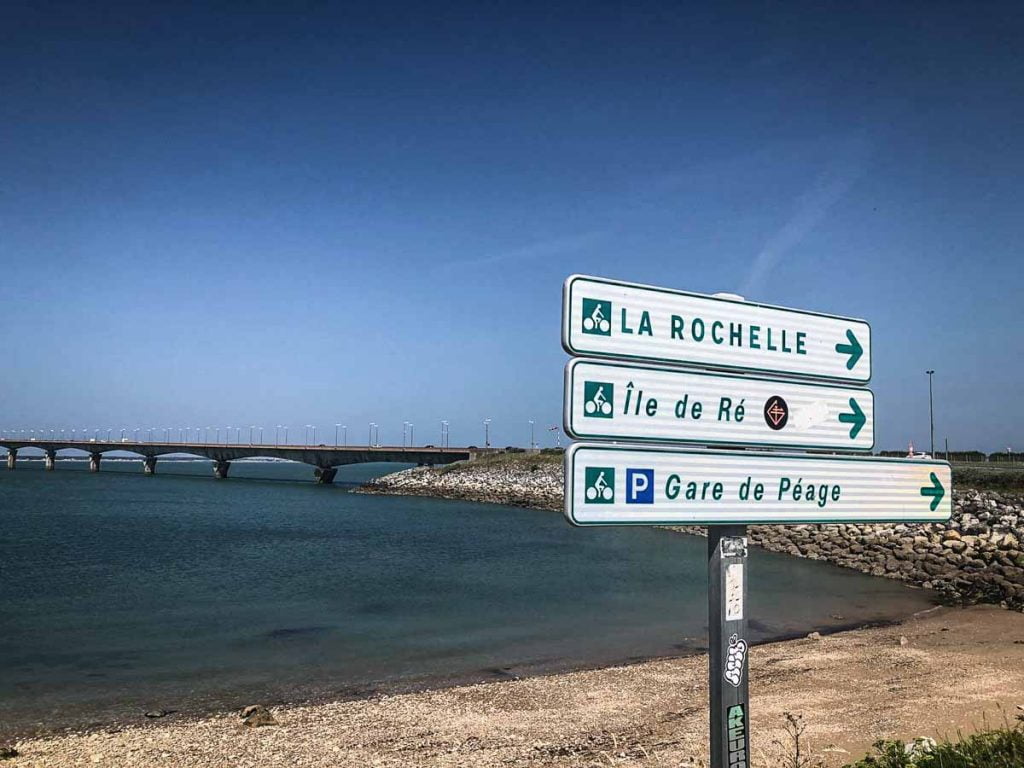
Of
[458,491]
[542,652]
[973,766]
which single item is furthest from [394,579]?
[458,491]

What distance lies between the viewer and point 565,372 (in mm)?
3840

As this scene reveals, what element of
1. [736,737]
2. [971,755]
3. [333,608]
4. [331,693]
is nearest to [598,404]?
[736,737]

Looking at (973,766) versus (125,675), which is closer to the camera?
(973,766)

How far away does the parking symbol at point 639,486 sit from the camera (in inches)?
148

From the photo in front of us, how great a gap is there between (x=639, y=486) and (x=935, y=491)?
2228mm

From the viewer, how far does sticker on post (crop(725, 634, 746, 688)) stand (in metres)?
3.90

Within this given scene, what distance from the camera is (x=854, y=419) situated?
183 inches

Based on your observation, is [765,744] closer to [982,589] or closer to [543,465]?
[982,589]

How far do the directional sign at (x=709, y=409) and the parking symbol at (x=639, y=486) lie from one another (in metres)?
0.21

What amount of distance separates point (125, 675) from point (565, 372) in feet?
56.5

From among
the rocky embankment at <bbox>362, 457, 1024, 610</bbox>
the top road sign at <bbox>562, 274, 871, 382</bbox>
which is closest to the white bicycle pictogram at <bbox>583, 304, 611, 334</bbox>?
the top road sign at <bbox>562, 274, 871, 382</bbox>

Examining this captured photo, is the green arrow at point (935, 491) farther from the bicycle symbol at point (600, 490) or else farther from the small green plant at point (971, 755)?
the bicycle symbol at point (600, 490)

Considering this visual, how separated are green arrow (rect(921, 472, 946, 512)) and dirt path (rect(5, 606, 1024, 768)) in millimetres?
5399

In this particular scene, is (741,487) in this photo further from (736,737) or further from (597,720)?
(597,720)
